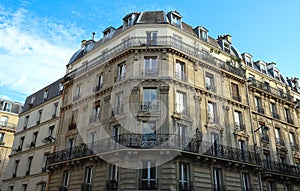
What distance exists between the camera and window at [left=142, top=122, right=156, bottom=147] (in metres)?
14.8

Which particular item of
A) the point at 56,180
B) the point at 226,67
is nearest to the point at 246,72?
the point at 226,67

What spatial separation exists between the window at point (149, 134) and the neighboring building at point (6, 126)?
74.1 feet

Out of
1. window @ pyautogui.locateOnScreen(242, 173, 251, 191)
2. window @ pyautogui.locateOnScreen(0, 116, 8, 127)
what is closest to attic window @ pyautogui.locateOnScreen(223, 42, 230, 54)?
window @ pyautogui.locateOnScreen(242, 173, 251, 191)

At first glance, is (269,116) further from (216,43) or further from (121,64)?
(121,64)

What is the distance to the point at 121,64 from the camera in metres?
18.5

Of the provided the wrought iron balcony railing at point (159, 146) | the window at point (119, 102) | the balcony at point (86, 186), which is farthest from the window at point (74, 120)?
the balcony at point (86, 186)

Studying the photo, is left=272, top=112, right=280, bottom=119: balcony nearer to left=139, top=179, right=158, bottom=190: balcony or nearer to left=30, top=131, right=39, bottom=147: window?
left=139, top=179, right=158, bottom=190: balcony

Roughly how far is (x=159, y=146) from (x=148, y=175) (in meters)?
1.54

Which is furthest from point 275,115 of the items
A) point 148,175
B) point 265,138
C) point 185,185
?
point 148,175

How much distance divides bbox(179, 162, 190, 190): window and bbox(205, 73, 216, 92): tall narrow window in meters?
5.99

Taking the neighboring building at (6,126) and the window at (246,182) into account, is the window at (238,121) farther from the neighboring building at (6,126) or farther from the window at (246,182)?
the neighboring building at (6,126)

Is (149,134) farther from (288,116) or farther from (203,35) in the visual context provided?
(288,116)

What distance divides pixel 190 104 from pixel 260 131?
23.5 ft

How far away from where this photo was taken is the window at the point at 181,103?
54.5ft
